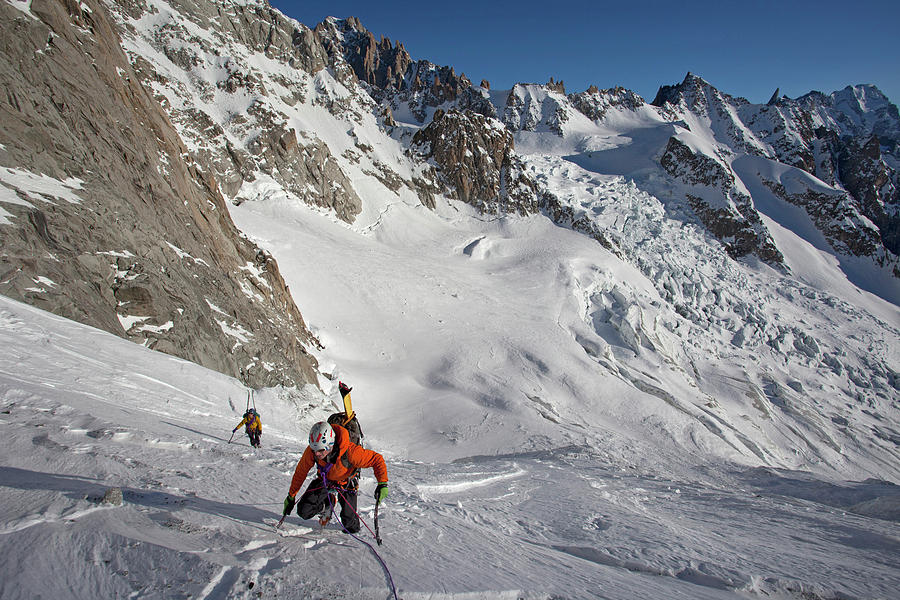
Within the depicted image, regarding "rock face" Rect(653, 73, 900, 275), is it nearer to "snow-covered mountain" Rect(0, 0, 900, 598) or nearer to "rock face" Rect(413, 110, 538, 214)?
"snow-covered mountain" Rect(0, 0, 900, 598)

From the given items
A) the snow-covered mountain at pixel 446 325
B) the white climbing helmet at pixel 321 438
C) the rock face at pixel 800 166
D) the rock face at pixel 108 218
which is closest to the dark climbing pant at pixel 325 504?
the white climbing helmet at pixel 321 438

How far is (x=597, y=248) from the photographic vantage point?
51906mm

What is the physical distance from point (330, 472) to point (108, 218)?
47.5 ft

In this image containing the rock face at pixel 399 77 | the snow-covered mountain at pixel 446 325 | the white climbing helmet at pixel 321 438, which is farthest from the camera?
the rock face at pixel 399 77

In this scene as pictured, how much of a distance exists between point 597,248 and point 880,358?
3322 centimetres

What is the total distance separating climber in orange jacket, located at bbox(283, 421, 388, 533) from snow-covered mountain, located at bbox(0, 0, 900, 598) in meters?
0.53

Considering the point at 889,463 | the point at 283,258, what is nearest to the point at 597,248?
the point at 889,463

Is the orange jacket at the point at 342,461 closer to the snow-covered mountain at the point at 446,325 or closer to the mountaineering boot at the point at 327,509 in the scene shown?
the mountaineering boot at the point at 327,509

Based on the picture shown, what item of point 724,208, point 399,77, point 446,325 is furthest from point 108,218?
point 399,77

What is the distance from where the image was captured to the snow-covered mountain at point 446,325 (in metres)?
4.69

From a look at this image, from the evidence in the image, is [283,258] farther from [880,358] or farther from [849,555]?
[880,358]

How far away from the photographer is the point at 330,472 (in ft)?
14.1

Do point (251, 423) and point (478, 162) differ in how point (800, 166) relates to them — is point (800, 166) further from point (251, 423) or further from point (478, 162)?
point (251, 423)

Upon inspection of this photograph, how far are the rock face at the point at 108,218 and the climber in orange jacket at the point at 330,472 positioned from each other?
10.7 m
